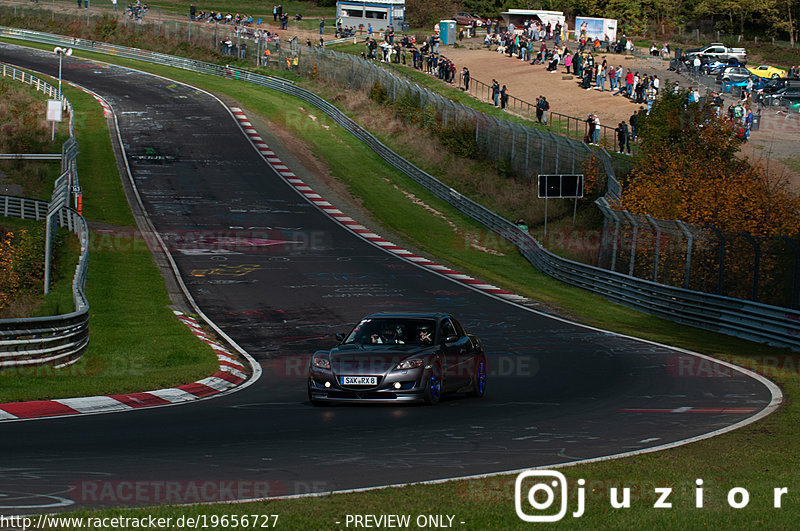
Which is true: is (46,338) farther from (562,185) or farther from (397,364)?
(562,185)

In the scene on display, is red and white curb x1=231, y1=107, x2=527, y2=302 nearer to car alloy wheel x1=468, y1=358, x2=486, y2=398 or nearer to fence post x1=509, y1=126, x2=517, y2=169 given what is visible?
fence post x1=509, y1=126, x2=517, y2=169

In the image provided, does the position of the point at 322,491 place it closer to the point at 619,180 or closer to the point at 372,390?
the point at 372,390

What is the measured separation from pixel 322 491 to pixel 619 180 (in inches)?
1244

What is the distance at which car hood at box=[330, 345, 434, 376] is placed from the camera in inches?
521

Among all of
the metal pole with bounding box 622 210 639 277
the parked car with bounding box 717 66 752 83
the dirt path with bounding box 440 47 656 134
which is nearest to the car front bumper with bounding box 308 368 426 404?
the metal pole with bounding box 622 210 639 277

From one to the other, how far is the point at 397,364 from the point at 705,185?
22.0 metres

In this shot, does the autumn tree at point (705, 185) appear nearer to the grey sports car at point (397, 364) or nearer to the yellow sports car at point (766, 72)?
the grey sports car at point (397, 364)

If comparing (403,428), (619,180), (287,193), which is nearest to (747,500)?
(403,428)

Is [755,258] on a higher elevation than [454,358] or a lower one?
lower

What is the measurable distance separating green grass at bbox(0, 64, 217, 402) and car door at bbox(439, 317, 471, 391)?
461 cm

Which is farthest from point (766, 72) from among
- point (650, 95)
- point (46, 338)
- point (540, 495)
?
point (540, 495)

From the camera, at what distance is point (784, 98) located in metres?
59.1

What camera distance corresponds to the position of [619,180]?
37.9 metres

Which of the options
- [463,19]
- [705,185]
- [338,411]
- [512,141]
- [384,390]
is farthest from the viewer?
[463,19]
